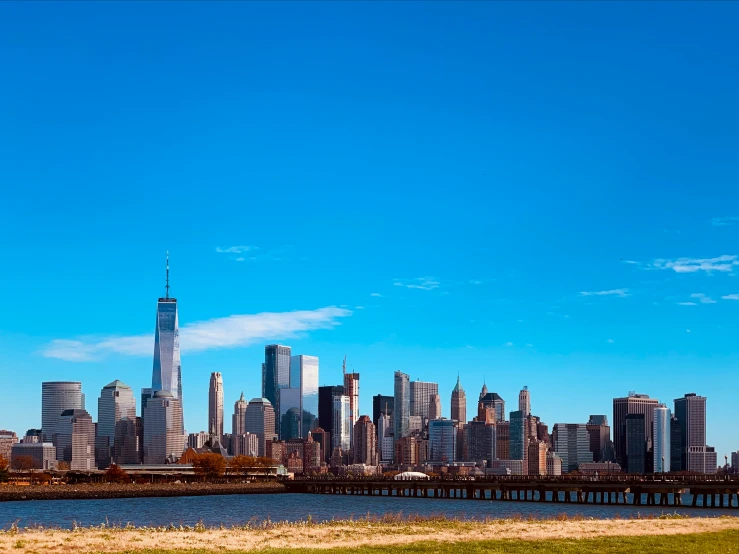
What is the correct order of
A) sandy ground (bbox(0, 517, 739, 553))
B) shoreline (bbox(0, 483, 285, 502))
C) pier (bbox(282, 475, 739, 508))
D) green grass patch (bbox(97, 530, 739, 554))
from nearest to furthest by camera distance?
green grass patch (bbox(97, 530, 739, 554)), sandy ground (bbox(0, 517, 739, 553)), pier (bbox(282, 475, 739, 508)), shoreline (bbox(0, 483, 285, 502))

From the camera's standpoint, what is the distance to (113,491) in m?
167

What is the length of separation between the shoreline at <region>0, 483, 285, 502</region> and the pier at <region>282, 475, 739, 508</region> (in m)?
9.37

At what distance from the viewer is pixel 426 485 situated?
536 feet

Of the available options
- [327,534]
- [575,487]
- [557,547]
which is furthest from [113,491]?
[557,547]

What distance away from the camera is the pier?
120350 millimetres

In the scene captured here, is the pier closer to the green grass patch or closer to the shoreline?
the shoreline

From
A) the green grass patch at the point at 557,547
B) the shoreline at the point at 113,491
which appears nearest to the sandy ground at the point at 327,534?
the green grass patch at the point at 557,547

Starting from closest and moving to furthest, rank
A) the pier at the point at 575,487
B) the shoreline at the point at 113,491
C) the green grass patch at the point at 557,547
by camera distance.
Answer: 1. the green grass patch at the point at 557,547
2. the pier at the point at 575,487
3. the shoreline at the point at 113,491

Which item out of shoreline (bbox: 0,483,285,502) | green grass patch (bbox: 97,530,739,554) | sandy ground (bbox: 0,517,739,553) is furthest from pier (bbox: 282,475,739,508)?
green grass patch (bbox: 97,530,739,554)

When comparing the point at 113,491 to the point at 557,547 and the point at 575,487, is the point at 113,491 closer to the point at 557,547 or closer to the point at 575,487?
the point at 575,487

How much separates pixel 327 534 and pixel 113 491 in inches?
4822

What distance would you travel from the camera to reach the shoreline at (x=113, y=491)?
15438 centimetres

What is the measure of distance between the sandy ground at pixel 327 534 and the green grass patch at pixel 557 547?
2.03 m

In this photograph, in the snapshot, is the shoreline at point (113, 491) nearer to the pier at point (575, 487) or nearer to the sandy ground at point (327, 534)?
the pier at point (575, 487)
